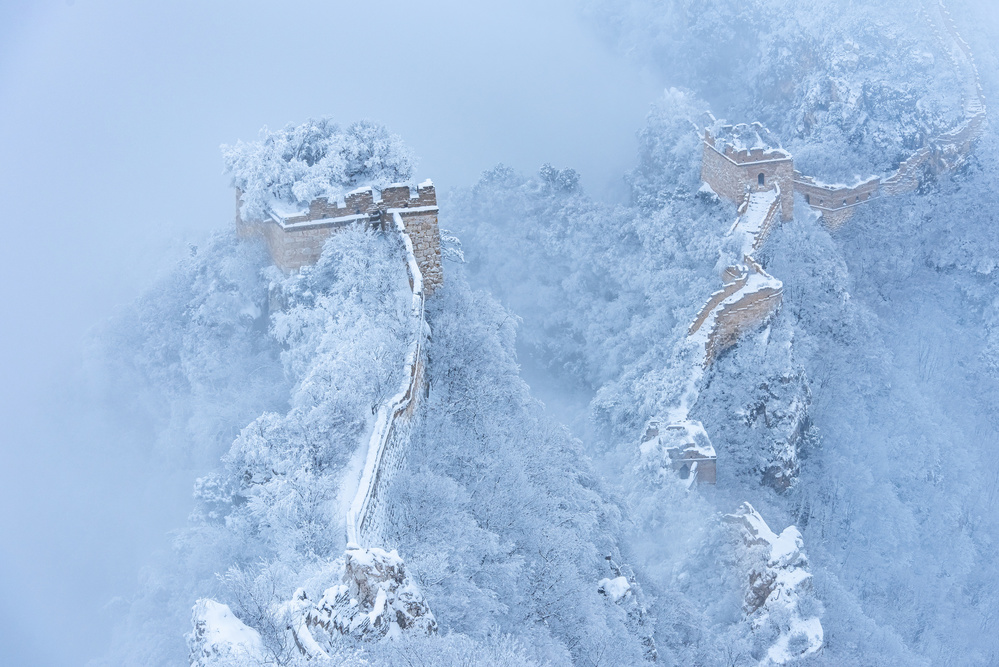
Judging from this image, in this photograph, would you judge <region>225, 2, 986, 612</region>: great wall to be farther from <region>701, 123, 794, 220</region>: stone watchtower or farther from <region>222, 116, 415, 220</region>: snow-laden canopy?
<region>222, 116, 415, 220</region>: snow-laden canopy

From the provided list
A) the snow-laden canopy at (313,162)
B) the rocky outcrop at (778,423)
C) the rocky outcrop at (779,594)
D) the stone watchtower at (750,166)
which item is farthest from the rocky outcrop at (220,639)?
the stone watchtower at (750,166)

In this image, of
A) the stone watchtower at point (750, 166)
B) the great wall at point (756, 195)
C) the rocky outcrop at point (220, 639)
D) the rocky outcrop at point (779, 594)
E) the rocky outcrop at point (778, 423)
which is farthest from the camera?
the stone watchtower at point (750, 166)

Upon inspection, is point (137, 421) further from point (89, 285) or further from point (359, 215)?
point (89, 285)

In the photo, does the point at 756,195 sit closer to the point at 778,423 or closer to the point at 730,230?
the point at 730,230

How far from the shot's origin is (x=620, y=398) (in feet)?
99.2

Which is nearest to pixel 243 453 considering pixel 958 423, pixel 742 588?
pixel 742 588

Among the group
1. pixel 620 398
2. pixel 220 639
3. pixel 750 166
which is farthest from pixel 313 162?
pixel 750 166

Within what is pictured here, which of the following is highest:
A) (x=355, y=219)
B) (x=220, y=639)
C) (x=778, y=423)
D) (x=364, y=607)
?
(x=355, y=219)

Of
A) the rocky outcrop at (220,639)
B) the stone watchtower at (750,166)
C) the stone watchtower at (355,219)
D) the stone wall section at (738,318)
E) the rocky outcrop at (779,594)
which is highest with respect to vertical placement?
the stone watchtower at (750,166)

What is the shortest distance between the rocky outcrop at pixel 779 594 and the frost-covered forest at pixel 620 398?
9 cm

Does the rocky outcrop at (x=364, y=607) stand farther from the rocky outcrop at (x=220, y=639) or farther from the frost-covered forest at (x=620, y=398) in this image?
the rocky outcrop at (x=220, y=639)

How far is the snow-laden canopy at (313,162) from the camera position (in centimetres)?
1948

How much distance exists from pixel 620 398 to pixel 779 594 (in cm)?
1053

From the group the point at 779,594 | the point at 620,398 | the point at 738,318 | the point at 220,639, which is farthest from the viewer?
the point at 620,398
